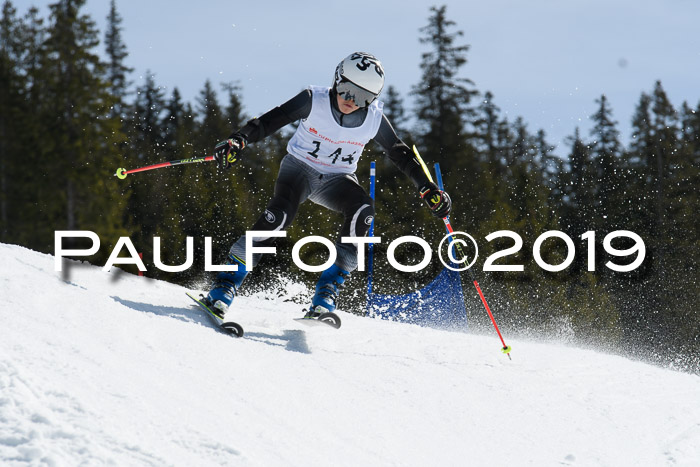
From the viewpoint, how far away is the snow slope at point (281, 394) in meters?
2.11

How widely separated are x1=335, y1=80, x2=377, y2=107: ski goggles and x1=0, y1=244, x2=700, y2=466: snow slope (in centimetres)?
173

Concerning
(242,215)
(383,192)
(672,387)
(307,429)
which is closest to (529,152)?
(383,192)

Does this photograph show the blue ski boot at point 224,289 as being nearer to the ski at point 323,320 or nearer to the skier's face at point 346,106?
the ski at point 323,320

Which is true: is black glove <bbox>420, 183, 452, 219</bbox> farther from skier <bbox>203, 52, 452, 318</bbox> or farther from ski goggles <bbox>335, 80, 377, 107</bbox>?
ski goggles <bbox>335, 80, 377, 107</bbox>

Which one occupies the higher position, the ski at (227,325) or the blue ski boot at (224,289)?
the blue ski boot at (224,289)

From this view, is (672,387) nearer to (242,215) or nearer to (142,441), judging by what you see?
(142,441)

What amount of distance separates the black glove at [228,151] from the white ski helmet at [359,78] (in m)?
0.83

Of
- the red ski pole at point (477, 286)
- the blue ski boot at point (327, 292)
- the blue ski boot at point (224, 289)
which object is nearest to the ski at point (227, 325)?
the blue ski boot at point (224, 289)

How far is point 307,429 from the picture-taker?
2.63 meters

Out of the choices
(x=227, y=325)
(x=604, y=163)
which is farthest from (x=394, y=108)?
(x=227, y=325)

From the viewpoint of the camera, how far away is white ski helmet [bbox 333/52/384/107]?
173 inches

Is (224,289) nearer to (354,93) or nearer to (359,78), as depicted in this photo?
(354,93)

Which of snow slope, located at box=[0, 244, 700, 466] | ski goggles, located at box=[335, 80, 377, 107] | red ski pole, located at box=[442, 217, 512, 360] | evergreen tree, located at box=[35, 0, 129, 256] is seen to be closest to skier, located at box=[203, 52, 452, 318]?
ski goggles, located at box=[335, 80, 377, 107]

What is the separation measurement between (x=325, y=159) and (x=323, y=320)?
1.20m
